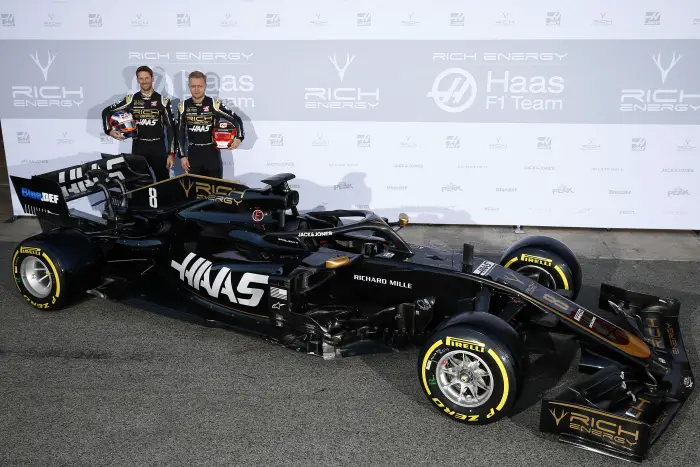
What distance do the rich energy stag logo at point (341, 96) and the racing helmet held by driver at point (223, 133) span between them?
1.08 metres

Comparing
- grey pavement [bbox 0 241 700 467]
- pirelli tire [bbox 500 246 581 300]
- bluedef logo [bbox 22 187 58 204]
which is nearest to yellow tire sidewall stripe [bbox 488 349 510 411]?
grey pavement [bbox 0 241 700 467]

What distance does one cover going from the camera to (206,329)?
6320 mm

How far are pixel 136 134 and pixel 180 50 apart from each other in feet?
4.13

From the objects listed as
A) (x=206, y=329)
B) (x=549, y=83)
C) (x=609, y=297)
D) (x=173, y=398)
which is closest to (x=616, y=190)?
(x=549, y=83)

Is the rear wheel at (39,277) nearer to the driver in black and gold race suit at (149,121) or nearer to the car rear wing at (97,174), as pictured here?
the car rear wing at (97,174)

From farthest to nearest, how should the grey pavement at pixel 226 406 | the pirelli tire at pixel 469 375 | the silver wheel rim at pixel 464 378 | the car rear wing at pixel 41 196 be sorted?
the car rear wing at pixel 41 196 < the silver wheel rim at pixel 464 378 < the pirelli tire at pixel 469 375 < the grey pavement at pixel 226 406

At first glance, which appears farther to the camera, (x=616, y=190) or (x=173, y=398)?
(x=616, y=190)

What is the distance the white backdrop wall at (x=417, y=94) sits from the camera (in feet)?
28.9

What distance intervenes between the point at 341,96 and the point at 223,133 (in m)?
1.61

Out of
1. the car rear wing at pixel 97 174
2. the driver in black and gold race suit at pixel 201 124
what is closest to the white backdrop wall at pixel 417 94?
the driver in black and gold race suit at pixel 201 124

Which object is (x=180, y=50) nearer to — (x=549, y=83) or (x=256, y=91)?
(x=256, y=91)

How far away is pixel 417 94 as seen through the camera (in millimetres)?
9109

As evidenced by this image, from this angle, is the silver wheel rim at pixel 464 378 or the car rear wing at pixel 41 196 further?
the car rear wing at pixel 41 196

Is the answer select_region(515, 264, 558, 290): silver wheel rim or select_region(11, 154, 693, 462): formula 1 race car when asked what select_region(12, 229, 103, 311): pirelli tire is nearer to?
select_region(11, 154, 693, 462): formula 1 race car
